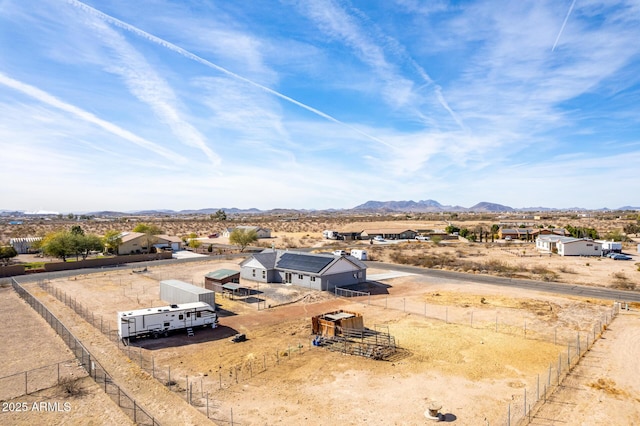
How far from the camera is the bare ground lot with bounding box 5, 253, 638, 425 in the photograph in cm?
2189

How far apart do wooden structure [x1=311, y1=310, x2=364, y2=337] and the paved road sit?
2957 cm

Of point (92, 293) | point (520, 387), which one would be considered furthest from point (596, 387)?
point (92, 293)

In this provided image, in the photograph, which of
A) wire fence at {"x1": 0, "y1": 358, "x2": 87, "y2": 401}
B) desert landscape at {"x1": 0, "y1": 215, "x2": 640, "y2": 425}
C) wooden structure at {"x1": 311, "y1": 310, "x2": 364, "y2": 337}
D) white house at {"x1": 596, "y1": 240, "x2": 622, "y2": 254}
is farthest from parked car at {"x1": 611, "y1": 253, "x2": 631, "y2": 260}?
wire fence at {"x1": 0, "y1": 358, "x2": 87, "y2": 401}

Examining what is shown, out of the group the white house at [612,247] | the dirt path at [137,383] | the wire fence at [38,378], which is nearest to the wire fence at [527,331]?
the dirt path at [137,383]

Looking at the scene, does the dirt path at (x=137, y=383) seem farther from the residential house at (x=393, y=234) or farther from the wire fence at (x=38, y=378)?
the residential house at (x=393, y=234)

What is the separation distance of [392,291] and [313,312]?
1411cm

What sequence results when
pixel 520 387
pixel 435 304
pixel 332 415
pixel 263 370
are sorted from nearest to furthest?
pixel 332 415 → pixel 520 387 → pixel 263 370 → pixel 435 304

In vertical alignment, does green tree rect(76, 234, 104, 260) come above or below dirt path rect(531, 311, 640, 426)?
above

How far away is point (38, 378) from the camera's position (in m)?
25.2

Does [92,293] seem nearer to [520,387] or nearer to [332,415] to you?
[332,415]

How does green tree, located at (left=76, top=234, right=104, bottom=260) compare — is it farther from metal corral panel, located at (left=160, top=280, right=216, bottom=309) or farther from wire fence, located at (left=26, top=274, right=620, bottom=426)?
metal corral panel, located at (left=160, top=280, right=216, bottom=309)

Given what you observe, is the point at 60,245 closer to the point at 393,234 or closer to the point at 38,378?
the point at 38,378

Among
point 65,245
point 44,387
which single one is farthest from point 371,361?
point 65,245

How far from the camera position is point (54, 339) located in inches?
1292
